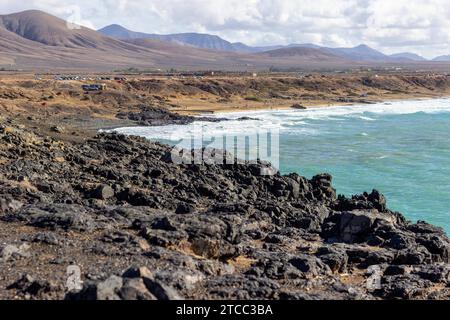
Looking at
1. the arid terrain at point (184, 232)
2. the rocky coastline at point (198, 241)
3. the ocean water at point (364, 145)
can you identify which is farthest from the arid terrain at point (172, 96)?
the rocky coastline at point (198, 241)

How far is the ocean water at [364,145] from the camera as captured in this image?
104 feet

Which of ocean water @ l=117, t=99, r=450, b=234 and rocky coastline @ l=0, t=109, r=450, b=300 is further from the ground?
rocky coastline @ l=0, t=109, r=450, b=300

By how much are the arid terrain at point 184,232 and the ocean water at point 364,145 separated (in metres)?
5.51

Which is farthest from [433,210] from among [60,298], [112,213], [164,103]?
[164,103]

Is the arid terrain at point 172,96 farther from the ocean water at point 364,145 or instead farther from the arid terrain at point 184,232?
the arid terrain at point 184,232

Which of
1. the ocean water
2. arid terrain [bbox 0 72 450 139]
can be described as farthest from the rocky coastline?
arid terrain [bbox 0 72 450 139]

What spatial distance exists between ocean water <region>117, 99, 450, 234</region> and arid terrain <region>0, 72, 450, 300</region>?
5508 mm

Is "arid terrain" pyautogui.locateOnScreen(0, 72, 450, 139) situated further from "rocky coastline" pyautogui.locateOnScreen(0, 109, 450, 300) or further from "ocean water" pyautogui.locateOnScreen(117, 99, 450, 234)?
"rocky coastline" pyautogui.locateOnScreen(0, 109, 450, 300)

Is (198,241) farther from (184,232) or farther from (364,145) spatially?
(364,145)

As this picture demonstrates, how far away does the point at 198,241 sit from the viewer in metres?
15.2

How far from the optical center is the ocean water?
31656 mm

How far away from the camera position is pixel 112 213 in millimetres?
Answer: 18609

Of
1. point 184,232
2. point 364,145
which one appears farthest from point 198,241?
point 364,145

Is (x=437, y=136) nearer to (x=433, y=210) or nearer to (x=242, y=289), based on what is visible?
(x=433, y=210)
